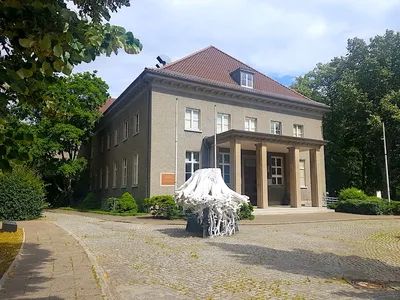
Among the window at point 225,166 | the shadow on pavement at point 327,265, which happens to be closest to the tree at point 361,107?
the window at point 225,166

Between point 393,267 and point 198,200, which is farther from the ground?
point 198,200

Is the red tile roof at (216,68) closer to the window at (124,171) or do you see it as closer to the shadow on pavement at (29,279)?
the window at (124,171)

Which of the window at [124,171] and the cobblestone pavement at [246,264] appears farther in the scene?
the window at [124,171]

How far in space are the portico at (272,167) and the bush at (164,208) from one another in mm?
4043

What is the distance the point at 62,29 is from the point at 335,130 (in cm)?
4024

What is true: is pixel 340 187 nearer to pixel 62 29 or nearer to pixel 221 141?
pixel 221 141

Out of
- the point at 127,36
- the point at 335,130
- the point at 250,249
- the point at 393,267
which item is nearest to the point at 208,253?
the point at 250,249

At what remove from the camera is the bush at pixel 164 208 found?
17719 millimetres

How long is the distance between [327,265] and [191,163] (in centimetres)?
1567

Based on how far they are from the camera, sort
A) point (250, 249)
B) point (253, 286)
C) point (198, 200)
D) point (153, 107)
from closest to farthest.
A: point (253, 286), point (250, 249), point (198, 200), point (153, 107)

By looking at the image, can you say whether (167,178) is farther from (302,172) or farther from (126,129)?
(302,172)

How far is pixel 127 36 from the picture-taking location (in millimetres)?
4164

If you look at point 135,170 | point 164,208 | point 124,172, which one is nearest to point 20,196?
point 164,208

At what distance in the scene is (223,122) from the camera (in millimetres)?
24750
